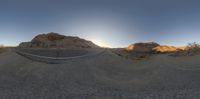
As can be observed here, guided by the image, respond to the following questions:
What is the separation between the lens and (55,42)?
24.0m

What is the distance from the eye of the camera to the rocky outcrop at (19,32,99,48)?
76.1ft

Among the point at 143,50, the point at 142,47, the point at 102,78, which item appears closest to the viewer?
the point at 102,78

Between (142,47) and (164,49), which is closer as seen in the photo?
(164,49)

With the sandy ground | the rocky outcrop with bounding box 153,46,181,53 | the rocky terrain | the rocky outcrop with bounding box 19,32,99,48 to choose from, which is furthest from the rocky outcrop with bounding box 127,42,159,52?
the rocky outcrop with bounding box 19,32,99,48

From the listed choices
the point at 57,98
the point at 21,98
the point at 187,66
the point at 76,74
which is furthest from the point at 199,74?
the point at 21,98

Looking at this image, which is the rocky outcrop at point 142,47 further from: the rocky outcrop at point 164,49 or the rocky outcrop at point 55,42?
the rocky outcrop at point 55,42

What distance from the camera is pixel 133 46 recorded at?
24.1 meters

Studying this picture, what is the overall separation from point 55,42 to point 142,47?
5505mm

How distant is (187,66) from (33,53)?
8404 mm

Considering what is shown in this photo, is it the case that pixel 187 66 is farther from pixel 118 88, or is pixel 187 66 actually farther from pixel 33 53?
pixel 33 53

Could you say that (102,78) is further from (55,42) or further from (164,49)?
(55,42)

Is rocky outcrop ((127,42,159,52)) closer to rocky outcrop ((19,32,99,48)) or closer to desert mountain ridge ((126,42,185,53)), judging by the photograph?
desert mountain ridge ((126,42,185,53))

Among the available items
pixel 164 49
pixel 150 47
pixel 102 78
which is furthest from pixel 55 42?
pixel 164 49

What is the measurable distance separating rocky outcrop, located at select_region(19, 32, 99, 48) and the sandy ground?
2.40 m
